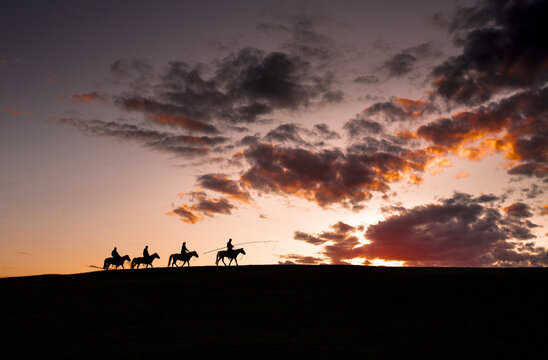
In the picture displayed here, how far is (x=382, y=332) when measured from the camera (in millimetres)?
13766

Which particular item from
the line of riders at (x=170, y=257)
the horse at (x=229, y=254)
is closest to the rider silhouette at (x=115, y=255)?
the line of riders at (x=170, y=257)

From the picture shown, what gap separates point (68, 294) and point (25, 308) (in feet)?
11.3

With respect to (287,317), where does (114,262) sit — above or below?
above

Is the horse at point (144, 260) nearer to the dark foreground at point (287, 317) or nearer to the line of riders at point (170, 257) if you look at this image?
the line of riders at point (170, 257)

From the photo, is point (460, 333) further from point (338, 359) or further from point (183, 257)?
point (183, 257)

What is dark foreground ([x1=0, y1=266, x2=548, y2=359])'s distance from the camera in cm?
1208

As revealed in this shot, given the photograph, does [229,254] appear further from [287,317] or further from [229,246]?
[287,317]

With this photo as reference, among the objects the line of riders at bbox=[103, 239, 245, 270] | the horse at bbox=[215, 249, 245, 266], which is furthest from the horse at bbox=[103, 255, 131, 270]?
the horse at bbox=[215, 249, 245, 266]

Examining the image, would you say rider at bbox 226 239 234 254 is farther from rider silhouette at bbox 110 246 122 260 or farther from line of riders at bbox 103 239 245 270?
rider silhouette at bbox 110 246 122 260

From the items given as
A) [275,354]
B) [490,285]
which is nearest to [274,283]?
[490,285]

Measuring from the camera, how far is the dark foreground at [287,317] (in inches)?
476

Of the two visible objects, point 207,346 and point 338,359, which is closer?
point 338,359

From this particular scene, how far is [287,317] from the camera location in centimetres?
1591

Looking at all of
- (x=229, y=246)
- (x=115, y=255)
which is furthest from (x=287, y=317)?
(x=115, y=255)
